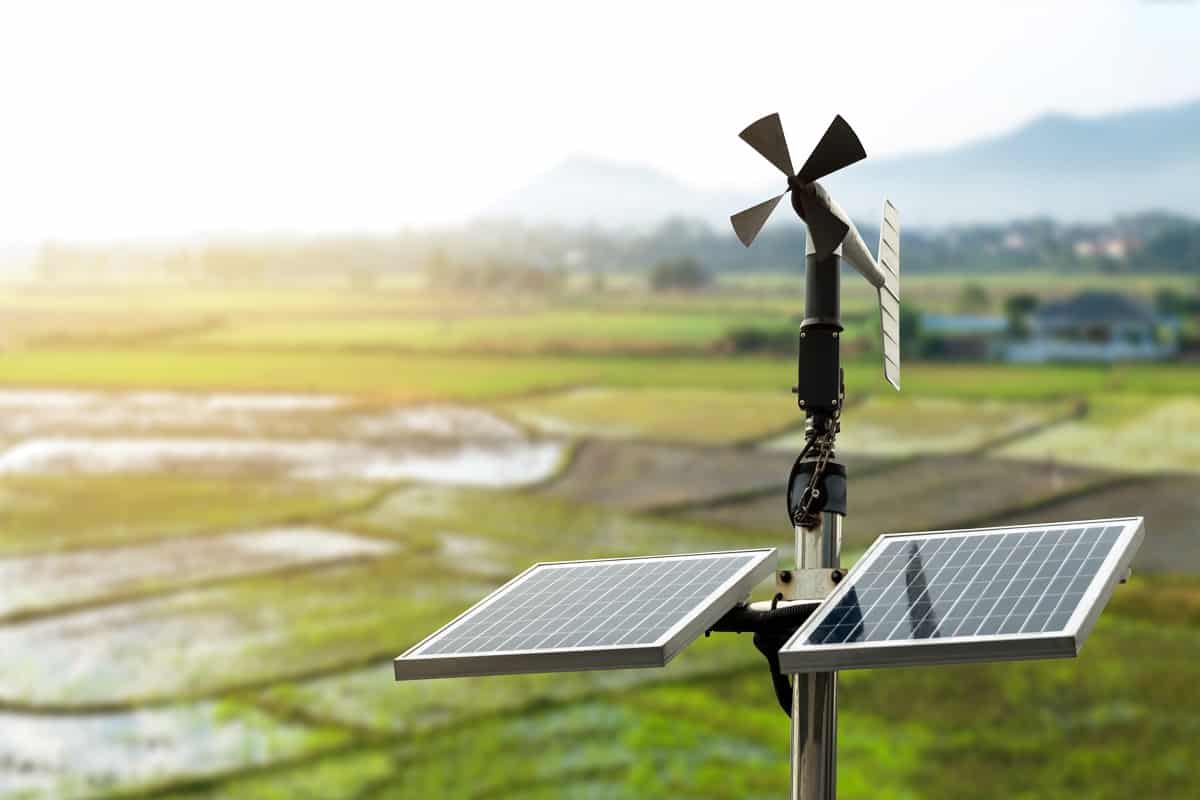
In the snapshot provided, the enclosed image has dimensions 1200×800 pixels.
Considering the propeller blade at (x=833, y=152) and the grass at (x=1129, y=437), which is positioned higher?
the propeller blade at (x=833, y=152)

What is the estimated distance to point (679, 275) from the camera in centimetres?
1475

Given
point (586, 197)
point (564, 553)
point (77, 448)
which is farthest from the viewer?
point (586, 197)

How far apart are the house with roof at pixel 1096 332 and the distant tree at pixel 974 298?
1.37 ft

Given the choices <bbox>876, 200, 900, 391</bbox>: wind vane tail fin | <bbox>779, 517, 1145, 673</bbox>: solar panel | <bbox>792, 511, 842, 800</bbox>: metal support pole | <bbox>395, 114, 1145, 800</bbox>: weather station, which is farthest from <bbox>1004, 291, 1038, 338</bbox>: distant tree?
<bbox>792, 511, 842, 800</bbox>: metal support pole

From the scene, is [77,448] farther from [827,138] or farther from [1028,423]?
[827,138]

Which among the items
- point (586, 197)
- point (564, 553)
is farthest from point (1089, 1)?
point (564, 553)

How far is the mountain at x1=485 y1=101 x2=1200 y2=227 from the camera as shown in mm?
13656

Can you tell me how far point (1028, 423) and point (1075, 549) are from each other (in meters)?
9.52

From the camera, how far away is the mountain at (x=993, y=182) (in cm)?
1366

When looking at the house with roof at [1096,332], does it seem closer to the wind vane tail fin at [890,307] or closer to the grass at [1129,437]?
the grass at [1129,437]

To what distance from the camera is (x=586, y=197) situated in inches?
593

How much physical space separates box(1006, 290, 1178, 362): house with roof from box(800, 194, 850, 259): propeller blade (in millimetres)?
10020

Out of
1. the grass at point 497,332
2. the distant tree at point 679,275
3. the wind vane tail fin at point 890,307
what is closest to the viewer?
the wind vane tail fin at point 890,307

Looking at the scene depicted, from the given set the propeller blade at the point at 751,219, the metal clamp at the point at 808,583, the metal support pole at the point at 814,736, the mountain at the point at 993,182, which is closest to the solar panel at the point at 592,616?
the metal clamp at the point at 808,583
